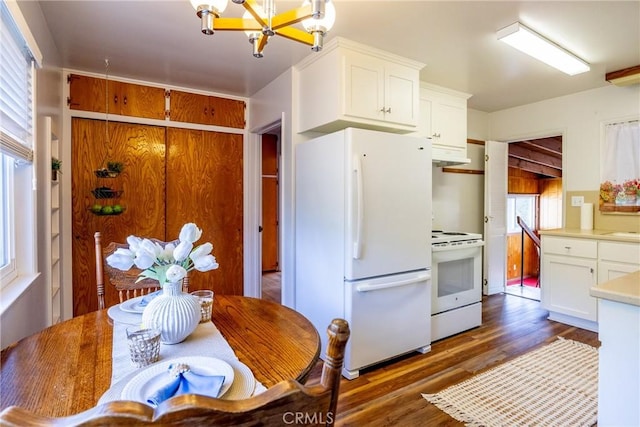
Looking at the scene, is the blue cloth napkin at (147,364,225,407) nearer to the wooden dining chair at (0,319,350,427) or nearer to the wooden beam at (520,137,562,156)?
the wooden dining chair at (0,319,350,427)

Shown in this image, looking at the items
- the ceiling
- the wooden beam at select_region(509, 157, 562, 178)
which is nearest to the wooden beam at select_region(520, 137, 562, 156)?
the wooden beam at select_region(509, 157, 562, 178)

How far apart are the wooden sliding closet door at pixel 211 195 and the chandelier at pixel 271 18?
2.25 metres

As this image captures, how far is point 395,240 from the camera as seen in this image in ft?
8.07

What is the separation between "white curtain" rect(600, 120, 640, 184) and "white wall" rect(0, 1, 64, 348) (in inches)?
192

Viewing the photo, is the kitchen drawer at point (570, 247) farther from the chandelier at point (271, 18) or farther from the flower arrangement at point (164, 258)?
the flower arrangement at point (164, 258)

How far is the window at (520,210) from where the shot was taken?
19.8 ft

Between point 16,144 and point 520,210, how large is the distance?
7.11 m

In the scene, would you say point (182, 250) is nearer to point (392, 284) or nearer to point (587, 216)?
point (392, 284)

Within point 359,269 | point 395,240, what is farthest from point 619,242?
point 359,269

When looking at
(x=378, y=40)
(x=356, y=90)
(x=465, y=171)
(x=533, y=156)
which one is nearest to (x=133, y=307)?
(x=356, y=90)

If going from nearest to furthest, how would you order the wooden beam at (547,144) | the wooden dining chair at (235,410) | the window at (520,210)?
the wooden dining chair at (235,410) < the wooden beam at (547,144) < the window at (520,210)

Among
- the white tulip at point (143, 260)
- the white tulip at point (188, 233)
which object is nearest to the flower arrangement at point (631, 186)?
the white tulip at point (188, 233)

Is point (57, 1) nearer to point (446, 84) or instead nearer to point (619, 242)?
point (446, 84)

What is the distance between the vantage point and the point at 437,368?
2.43 m
